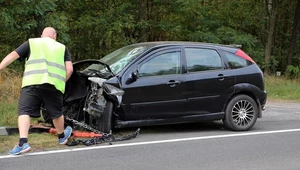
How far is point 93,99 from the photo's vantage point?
691 cm

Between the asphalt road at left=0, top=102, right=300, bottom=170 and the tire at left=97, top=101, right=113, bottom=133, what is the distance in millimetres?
348

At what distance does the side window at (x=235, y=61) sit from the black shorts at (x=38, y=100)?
11.3ft

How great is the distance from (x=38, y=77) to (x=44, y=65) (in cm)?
19

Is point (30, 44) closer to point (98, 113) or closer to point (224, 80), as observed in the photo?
point (98, 113)

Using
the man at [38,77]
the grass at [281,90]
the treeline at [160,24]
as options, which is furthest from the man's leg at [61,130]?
the grass at [281,90]

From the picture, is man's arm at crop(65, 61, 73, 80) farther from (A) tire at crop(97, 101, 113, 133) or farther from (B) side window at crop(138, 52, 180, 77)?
(B) side window at crop(138, 52, 180, 77)

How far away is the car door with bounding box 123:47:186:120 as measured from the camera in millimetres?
7199

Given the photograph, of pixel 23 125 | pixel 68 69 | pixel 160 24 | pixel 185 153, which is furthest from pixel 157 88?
pixel 160 24

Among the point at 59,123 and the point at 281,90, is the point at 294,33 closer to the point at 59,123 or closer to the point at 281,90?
the point at 281,90

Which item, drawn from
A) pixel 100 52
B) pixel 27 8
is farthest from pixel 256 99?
pixel 100 52

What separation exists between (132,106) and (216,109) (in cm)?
167

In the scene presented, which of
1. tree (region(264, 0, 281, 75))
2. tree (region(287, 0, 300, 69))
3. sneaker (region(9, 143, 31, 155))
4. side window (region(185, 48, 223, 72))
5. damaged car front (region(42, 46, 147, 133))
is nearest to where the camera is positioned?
sneaker (region(9, 143, 31, 155))

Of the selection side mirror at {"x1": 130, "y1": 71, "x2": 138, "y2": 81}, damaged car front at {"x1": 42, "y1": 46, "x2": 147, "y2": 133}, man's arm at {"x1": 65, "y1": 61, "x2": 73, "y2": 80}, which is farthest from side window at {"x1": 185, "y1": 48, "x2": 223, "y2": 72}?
man's arm at {"x1": 65, "y1": 61, "x2": 73, "y2": 80}

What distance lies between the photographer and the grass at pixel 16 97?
6.54 meters
